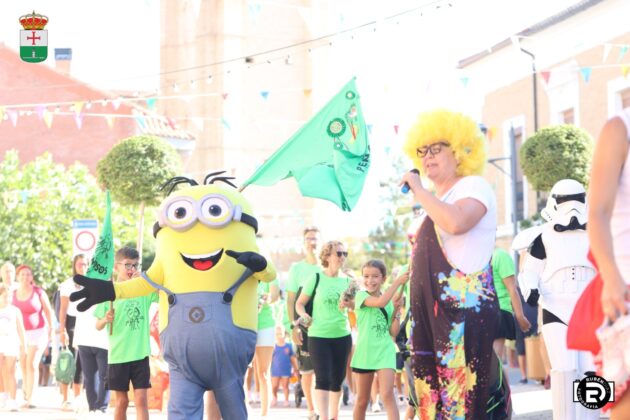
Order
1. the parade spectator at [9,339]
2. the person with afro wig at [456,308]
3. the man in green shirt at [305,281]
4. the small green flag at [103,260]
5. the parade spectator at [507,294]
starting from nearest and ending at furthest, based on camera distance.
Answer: the person with afro wig at [456,308]
the small green flag at [103,260]
the parade spectator at [507,294]
the man in green shirt at [305,281]
the parade spectator at [9,339]

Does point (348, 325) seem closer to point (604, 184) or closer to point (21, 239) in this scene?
point (604, 184)

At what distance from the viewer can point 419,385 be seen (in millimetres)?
6578

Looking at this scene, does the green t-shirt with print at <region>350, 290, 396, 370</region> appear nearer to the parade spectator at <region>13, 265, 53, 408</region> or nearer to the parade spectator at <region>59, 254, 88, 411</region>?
the parade spectator at <region>59, 254, 88, 411</region>

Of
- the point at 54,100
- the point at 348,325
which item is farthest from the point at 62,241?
the point at 348,325

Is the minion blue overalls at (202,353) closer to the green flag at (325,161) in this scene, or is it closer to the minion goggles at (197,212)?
the minion goggles at (197,212)

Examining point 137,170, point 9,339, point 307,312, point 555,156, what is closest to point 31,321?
point 9,339

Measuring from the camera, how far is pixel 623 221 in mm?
4539

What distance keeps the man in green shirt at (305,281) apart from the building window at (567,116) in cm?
2617

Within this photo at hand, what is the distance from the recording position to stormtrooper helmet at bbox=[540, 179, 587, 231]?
9617 millimetres

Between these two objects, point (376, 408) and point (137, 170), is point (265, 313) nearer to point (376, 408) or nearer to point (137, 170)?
point (376, 408)

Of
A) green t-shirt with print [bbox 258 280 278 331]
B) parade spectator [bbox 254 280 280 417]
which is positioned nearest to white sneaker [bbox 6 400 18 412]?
parade spectator [bbox 254 280 280 417]

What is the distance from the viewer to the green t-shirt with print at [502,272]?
37.2 ft

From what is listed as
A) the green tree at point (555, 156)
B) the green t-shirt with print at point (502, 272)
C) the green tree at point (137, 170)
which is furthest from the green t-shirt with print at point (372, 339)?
the green tree at point (137, 170)

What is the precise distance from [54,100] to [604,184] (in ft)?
166
